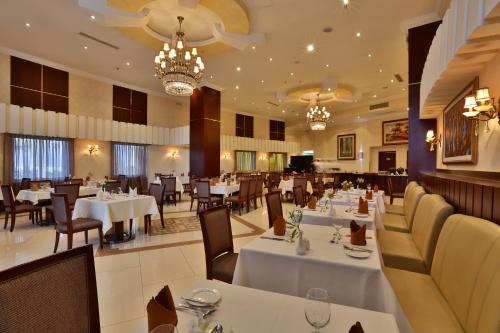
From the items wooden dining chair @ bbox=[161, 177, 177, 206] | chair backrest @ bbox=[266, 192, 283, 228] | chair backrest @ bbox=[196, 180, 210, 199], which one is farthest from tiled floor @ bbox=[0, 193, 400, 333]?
wooden dining chair @ bbox=[161, 177, 177, 206]

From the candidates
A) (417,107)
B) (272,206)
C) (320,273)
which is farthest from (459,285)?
(417,107)

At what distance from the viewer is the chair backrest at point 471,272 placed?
128cm

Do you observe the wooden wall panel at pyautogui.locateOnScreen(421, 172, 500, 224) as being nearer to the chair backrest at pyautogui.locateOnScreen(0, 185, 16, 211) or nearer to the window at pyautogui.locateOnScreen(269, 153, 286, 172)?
the chair backrest at pyautogui.locateOnScreen(0, 185, 16, 211)

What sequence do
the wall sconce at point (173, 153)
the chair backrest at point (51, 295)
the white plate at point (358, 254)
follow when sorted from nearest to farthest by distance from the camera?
1. the chair backrest at point (51, 295)
2. the white plate at point (358, 254)
3. the wall sconce at point (173, 153)

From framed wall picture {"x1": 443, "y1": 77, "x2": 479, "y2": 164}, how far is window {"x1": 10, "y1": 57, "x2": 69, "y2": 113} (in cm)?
1157

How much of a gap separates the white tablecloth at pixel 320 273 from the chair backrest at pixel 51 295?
3.27 feet

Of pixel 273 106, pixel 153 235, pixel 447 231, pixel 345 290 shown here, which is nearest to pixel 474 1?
pixel 447 231

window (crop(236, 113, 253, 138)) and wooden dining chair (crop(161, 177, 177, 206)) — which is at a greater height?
window (crop(236, 113, 253, 138))

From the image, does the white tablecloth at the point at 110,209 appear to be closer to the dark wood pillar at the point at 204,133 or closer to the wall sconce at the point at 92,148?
the dark wood pillar at the point at 204,133

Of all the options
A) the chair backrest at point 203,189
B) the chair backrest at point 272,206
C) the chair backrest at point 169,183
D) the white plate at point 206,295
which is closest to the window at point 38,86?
the chair backrest at point 169,183

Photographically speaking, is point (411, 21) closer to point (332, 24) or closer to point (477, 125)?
point (332, 24)

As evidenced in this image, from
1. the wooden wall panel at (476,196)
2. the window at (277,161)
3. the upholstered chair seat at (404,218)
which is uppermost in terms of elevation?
the window at (277,161)

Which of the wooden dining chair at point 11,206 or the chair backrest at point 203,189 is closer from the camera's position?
the wooden dining chair at point 11,206

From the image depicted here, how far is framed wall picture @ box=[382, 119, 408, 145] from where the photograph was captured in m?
14.4
